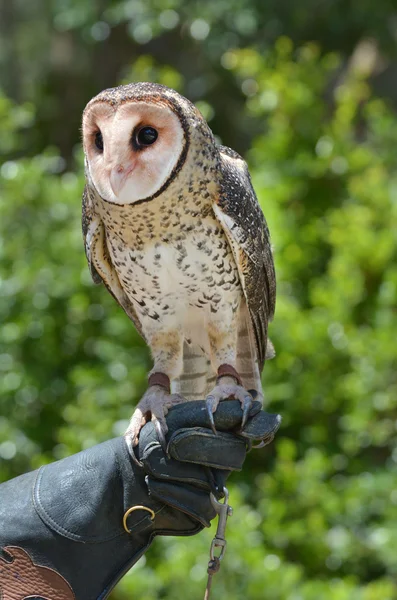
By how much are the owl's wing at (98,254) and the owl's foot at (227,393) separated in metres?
0.39

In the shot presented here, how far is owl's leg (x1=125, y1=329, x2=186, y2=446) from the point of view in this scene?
2.48 m

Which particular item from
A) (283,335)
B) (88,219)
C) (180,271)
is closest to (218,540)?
(180,271)

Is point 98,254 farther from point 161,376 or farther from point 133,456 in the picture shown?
point 133,456

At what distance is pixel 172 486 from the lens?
2.24m

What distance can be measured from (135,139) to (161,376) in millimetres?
787

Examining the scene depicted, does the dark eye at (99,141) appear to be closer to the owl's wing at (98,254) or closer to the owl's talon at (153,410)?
the owl's wing at (98,254)

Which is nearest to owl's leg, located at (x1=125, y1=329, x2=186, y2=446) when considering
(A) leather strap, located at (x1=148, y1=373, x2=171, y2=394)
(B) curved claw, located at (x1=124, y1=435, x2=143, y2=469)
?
(A) leather strap, located at (x1=148, y1=373, x2=171, y2=394)

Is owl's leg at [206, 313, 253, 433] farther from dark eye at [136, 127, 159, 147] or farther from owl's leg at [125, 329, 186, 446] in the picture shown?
dark eye at [136, 127, 159, 147]

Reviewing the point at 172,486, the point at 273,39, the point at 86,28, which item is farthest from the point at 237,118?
the point at 172,486

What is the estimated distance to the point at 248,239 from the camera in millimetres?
2498

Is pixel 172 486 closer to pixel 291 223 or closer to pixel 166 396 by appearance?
pixel 166 396

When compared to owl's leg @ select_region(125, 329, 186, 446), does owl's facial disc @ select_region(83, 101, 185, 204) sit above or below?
above

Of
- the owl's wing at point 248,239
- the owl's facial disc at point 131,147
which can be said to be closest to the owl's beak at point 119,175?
the owl's facial disc at point 131,147

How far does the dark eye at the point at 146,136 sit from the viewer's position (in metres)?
2.26
